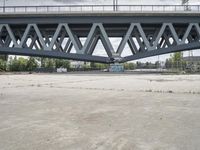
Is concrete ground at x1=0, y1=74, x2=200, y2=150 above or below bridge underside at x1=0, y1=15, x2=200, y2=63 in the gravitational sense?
below

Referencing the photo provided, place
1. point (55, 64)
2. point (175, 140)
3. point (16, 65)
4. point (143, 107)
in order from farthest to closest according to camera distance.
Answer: point (55, 64), point (16, 65), point (143, 107), point (175, 140)

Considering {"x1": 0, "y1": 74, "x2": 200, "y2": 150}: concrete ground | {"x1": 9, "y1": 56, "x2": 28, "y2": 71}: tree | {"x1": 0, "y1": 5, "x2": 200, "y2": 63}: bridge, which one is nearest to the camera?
{"x1": 0, "y1": 74, "x2": 200, "y2": 150}: concrete ground

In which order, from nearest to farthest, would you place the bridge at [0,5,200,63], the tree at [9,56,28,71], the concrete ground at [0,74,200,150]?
1. the concrete ground at [0,74,200,150]
2. the bridge at [0,5,200,63]
3. the tree at [9,56,28,71]

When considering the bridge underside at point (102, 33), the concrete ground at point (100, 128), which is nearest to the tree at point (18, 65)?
the bridge underside at point (102, 33)

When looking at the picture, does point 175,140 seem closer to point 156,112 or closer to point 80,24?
point 156,112

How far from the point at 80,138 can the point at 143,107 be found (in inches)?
207

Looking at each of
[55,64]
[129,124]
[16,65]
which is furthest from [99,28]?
[129,124]

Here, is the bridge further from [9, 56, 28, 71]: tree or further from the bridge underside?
[9, 56, 28, 71]: tree

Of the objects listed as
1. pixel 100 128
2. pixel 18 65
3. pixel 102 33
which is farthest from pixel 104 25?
pixel 100 128

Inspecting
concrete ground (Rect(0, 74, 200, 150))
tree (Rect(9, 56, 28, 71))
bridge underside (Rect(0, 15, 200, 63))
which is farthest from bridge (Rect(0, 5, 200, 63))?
concrete ground (Rect(0, 74, 200, 150))

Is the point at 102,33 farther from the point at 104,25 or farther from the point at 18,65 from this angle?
the point at 18,65

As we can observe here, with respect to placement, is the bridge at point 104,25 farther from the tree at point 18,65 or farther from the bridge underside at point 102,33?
the tree at point 18,65

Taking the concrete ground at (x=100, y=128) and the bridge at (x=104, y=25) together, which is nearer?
the concrete ground at (x=100, y=128)

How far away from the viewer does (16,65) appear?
95312mm
